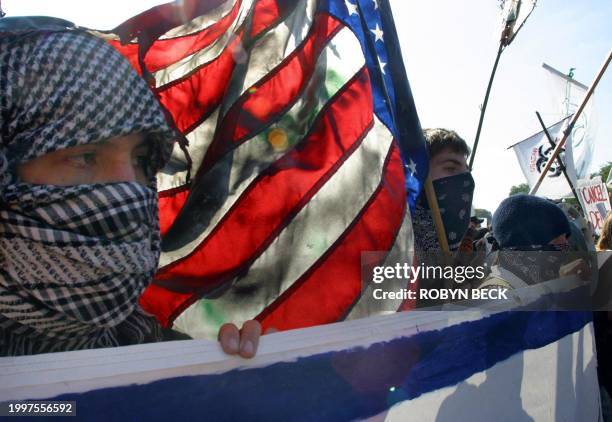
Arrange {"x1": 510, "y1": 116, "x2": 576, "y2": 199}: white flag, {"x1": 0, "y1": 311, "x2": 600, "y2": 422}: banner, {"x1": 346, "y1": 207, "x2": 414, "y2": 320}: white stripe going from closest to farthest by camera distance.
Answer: {"x1": 0, "y1": 311, "x2": 600, "y2": 422}: banner < {"x1": 346, "y1": 207, "x2": 414, "y2": 320}: white stripe < {"x1": 510, "y1": 116, "x2": 576, "y2": 199}: white flag

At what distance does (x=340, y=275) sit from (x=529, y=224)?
4.04ft

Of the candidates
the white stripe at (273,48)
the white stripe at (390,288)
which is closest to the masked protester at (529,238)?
the white stripe at (390,288)

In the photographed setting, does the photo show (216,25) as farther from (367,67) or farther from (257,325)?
(257,325)

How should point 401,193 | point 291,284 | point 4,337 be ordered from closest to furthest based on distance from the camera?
point 4,337 → point 291,284 → point 401,193

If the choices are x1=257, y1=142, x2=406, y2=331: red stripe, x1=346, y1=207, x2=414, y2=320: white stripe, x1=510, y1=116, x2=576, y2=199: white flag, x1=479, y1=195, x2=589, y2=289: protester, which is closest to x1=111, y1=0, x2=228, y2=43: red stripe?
x1=257, y1=142, x2=406, y2=331: red stripe

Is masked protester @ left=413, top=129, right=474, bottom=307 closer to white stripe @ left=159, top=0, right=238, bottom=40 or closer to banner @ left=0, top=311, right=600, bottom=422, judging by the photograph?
banner @ left=0, top=311, right=600, bottom=422

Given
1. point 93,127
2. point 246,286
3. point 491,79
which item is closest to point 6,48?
point 93,127

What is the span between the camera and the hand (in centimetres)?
93

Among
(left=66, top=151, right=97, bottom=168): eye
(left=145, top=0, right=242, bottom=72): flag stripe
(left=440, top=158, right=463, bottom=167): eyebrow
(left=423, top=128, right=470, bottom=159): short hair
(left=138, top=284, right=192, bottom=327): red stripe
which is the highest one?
(left=145, top=0, right=242, bottom=72): flag stripe

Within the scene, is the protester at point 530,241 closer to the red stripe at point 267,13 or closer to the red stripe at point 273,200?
the red stripe at point 273,200

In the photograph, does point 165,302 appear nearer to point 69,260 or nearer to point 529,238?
point 69,260

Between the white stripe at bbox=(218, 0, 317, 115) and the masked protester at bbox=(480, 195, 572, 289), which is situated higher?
the white stripe at bbox=(218, 0, 317, 115)

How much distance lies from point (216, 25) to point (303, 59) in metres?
0.33

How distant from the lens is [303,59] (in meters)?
1.78
